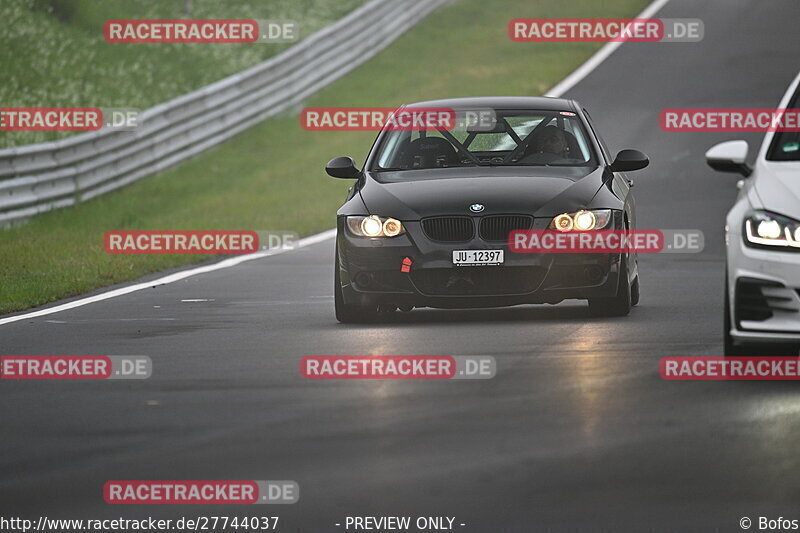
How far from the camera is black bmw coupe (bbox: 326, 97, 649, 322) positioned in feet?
40.5

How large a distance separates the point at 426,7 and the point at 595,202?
2780 centimetres

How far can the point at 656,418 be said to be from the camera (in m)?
8.55

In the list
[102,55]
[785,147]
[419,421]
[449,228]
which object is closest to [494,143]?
[449,228]

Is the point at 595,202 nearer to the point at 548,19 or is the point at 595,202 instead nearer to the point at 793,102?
the point at 793,102

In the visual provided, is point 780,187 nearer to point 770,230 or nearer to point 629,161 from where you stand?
point 770,230

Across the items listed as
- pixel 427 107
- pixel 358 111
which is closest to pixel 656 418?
pixel 427 107

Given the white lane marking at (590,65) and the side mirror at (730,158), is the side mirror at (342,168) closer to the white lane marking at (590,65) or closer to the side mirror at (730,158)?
the side mirror at (730,158)

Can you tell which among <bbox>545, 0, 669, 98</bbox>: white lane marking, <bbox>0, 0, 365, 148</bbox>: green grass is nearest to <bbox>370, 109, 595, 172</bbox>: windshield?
<bbox>0, 0, 365, 148</bbox>: green grass

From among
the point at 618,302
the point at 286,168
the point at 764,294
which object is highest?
the point at 764,294

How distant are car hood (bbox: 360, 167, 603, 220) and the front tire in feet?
1.89

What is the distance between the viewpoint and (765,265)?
9.67 m

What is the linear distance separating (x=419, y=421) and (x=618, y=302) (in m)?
4.40

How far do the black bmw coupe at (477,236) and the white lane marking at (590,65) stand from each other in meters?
18.0

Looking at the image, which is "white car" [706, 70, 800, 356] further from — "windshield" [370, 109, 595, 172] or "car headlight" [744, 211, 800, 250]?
"windshield" [370, 109, 595, 172]
